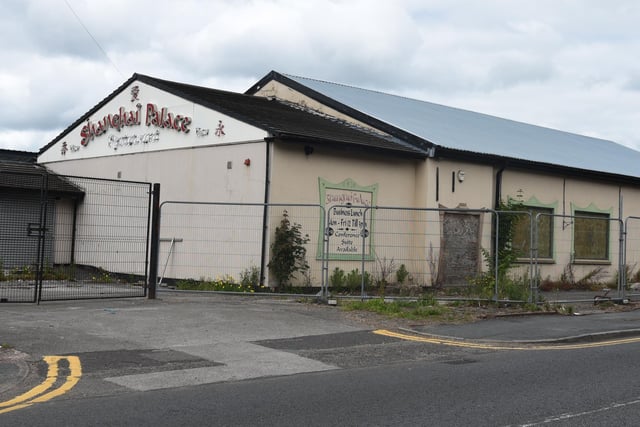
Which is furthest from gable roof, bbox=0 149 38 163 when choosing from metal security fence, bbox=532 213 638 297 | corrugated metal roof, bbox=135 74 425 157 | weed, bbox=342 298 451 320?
metal security fence, bbox=532 213 638 297

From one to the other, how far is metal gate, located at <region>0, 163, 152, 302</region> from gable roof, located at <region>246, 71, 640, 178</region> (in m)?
6.47

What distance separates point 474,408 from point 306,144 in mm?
11486

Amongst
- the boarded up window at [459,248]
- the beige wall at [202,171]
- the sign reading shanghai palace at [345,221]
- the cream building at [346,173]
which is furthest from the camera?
the boarded up window at [459,248]

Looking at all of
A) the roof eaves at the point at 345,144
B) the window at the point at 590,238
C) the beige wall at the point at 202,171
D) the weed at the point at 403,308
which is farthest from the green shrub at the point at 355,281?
the window at the point at 590,238

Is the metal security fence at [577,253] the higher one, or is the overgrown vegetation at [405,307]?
the metal security fence at [577,253]

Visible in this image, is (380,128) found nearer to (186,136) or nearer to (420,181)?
(420,181)

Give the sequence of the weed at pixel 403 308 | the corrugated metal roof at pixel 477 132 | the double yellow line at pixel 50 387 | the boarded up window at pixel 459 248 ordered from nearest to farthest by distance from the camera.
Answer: the double yellow line at pixel 50 387
the weed at pixel 403 308
the boarded up window at pixel 459 248
the corrugated metal roof at pixel 477 132

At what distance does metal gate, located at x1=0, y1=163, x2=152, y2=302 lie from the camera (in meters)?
15.3

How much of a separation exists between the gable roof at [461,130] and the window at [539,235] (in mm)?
1589

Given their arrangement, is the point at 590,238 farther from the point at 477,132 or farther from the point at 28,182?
the point at 28,182

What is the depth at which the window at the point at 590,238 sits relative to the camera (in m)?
23.1

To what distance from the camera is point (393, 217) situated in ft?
59.9

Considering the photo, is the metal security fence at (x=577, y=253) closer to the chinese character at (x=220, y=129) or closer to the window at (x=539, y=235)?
the window at (x=539, y=235)

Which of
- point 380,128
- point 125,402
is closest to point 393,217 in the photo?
point 380,128
